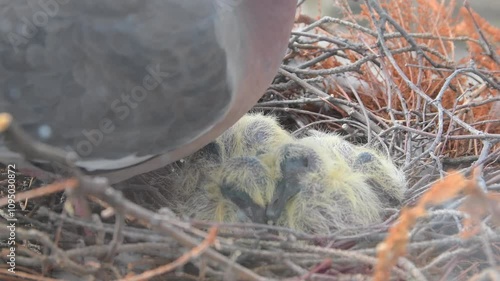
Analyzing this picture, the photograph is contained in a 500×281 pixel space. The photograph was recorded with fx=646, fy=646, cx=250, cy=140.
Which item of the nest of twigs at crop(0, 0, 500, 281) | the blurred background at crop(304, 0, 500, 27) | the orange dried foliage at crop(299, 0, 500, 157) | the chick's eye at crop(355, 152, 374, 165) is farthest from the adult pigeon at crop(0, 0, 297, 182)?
the blurred background at crop(304, 0, 500, 27)

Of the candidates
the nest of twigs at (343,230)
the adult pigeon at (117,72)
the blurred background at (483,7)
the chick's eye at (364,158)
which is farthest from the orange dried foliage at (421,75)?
the blurred background at (483,7)

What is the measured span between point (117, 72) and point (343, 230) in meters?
0.39

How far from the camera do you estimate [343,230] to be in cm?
90

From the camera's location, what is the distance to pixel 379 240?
0.89 meters

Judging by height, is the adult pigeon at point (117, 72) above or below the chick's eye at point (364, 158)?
above

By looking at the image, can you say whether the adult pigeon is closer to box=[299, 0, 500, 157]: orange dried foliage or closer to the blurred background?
box=[299, 0, 500, 157]: orange dried foliage

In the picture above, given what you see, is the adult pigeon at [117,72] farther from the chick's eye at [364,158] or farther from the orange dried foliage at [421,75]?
the orange dried foliage at [421,75]

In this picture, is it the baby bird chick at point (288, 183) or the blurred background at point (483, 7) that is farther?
the blurred background at point (483, 7)

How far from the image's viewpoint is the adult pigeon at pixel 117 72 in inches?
36.3

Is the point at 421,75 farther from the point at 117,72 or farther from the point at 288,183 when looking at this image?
the point at 117,72

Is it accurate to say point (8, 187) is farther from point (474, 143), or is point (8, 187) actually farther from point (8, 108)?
point (474, 143)

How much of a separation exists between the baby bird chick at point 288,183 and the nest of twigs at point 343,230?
0.04 metres

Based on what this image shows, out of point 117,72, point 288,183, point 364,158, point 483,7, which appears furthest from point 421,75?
point 483,7

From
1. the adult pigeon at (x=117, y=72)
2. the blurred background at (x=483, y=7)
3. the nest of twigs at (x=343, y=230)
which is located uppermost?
the blurred background at (x=483, y=7)
